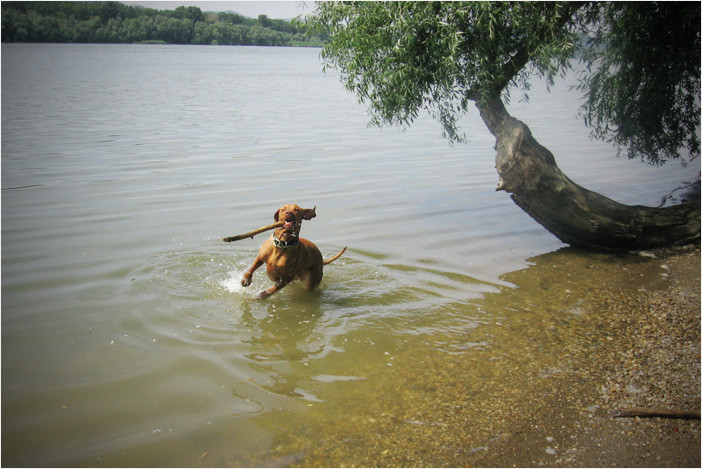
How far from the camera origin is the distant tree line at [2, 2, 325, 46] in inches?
792

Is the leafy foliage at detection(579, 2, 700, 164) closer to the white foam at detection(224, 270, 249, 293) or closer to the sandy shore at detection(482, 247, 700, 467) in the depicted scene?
the sandy shore at detection(482, 247, 700, 467)

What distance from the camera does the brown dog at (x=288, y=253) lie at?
6742 mm

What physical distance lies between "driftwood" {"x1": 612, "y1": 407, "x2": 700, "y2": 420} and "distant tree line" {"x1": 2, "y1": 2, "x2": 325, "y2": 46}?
9.44 m

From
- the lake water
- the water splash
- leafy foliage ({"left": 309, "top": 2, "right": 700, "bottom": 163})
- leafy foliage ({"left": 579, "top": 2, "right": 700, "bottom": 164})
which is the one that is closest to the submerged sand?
the lake water

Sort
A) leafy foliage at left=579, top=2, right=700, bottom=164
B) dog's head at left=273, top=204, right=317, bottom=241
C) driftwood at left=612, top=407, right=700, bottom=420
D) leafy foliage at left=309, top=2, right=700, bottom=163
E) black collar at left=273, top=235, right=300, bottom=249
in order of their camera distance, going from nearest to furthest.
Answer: driftwood at left=612, top=407, right=700, bottom=420 < dog's head at left=273, top=204, right=317, bottom=241 < black collar at left=273, top=235, right=300, bottom=249 < leafy foliage at left=309, top=2, right=700, bottom=163 < leafy foliage at left=579, top=2, right=700, bottom=164

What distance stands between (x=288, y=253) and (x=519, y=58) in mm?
5869

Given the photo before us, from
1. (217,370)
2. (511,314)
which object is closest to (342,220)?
(511,314)

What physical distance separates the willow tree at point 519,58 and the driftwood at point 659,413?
5.20 meters

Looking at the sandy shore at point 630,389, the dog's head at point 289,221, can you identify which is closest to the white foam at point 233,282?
the dog's head at point 289,221

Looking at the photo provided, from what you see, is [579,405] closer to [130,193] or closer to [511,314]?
[511,314]

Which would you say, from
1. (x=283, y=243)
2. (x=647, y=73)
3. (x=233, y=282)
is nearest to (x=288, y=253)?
(x=283, y=243)

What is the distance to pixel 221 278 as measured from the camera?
319 inches

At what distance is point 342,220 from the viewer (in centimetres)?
1119

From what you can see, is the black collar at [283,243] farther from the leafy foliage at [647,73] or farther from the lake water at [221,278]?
the leafy foliage at [647,73]
